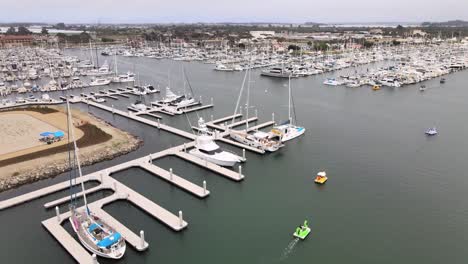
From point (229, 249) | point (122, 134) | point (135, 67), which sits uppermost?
point (135, 67)

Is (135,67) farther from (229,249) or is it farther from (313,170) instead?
(229,249)

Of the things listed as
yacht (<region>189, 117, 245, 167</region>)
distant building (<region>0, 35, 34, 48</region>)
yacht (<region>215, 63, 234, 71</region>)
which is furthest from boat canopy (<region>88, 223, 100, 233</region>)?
distant building (<region>0, 35, 34, 48</region>)

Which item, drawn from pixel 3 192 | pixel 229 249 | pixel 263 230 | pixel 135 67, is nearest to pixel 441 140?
pixel 263 230

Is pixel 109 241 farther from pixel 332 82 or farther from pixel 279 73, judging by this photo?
pixel 279 73

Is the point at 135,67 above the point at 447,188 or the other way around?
above

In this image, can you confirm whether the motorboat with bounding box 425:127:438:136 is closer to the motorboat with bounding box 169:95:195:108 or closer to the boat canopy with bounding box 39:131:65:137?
the motorboat with bounding box 169:95:195:108

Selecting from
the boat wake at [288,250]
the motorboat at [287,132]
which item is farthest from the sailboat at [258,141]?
the boat wake at [288,250]

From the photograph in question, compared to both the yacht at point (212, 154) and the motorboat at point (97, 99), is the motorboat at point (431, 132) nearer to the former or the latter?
the yacht at point (212, 154)

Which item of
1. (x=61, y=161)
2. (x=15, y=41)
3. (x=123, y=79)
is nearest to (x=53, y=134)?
(x=61, y=161)
